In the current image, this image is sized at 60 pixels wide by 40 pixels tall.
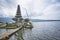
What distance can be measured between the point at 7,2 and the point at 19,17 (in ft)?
20.3

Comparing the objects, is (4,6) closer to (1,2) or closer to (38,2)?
(1,2)

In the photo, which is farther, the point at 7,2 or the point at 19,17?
the point at 19,17

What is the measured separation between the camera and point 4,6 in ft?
43.0

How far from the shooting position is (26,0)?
1288cm

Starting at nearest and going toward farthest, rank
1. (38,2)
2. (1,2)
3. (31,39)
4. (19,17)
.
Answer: (31,39)
(1,2)
(38,2)
(19,17)

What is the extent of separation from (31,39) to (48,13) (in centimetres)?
499

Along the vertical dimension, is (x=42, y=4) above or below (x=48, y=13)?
above

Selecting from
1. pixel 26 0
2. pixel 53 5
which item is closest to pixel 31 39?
pixel 26 0

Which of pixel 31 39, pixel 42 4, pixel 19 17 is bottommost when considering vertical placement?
pixel 31 39

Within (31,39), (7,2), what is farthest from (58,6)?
(31,39)

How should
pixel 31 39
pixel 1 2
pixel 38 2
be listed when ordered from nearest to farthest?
pixel 31 39
pixel 1 2
pixel 38 2

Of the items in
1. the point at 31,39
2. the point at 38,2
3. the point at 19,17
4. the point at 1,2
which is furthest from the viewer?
the point at 19,17

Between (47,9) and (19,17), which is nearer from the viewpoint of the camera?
(47,9)

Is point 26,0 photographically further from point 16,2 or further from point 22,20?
point 22,20
